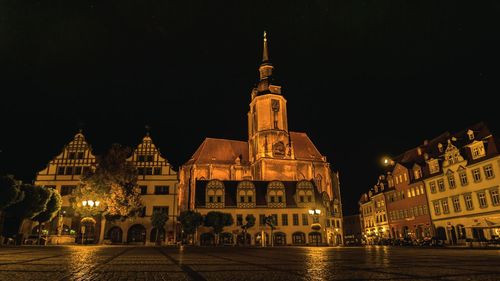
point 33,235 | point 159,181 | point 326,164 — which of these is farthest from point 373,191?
point 33,235

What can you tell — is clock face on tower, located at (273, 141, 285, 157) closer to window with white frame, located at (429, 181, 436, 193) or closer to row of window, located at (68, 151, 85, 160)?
window with white frame, located at (429, 181, 436, 193)

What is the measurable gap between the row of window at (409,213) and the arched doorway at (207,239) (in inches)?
1153

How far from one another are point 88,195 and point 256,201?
74.3ft

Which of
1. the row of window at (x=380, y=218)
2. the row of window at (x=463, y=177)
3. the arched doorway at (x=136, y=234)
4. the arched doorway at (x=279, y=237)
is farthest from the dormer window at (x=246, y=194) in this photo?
the row of window at (x=380, y=218)

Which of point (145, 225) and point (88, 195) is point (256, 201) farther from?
point (88, 195)

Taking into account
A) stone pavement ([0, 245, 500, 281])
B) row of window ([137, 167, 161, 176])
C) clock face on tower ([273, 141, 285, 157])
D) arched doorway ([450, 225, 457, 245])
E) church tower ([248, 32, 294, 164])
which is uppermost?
church tower ([248, 32, 294, 164])

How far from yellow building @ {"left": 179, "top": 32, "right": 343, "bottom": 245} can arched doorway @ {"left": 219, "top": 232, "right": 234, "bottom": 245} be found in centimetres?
14

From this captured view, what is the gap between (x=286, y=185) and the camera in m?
51.0

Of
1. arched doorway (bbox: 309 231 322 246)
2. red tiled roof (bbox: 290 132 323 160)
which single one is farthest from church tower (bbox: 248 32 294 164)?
arched doorway (bbox: 309 231 322 246)

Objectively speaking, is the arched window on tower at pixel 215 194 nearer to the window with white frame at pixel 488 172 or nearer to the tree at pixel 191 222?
the tree at pixel 191 222

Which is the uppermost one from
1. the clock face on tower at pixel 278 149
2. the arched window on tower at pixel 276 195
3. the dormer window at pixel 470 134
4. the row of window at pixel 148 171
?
the clock face on tower at pixel 278 149

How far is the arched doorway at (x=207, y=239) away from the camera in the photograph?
4525 cm

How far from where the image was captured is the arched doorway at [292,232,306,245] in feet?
155

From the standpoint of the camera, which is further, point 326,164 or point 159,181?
point 326,164
